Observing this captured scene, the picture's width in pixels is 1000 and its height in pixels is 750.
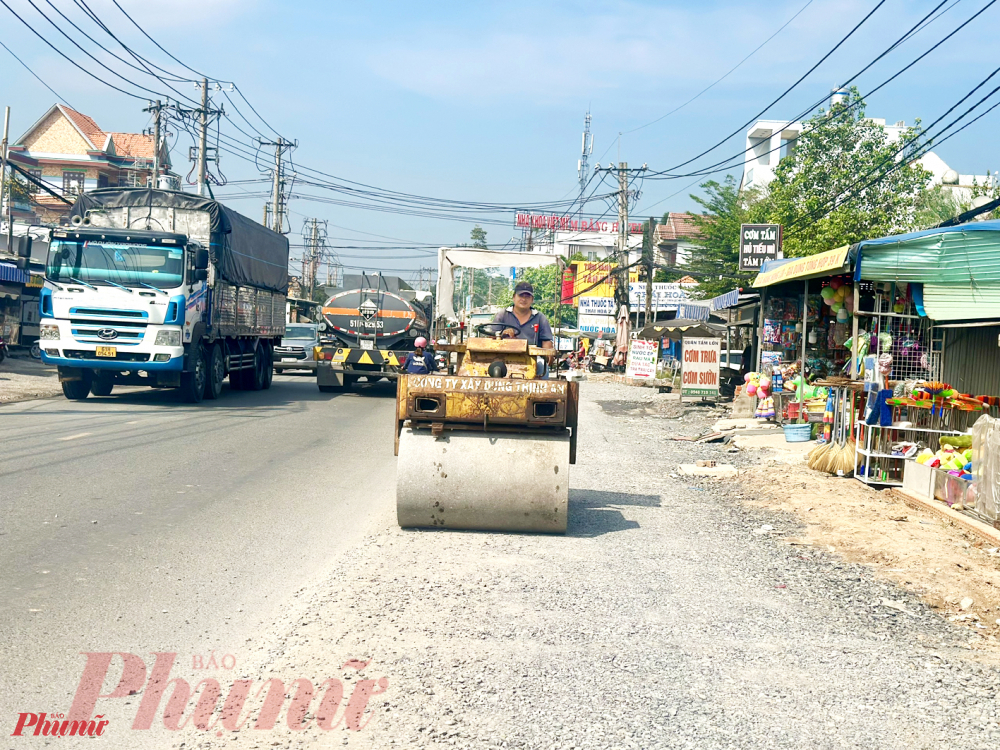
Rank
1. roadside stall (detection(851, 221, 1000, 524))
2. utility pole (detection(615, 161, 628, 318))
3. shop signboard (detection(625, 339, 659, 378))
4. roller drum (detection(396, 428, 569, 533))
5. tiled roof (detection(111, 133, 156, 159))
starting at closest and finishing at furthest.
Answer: roller drum (detection(396, 428, 569, 533)) → roadside stall (detection(851, 221, 1000, 524)) → shop signboard (detection(625, 339, 659, 378)) → utility pole (detection(615, 161, 628, 318)) → tiled roof (detection(111, 133, 156, 159))

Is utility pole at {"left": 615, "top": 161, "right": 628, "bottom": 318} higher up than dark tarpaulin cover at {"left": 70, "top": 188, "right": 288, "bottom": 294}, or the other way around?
utility pole at {"left": 615, "top": 161, "right": 628, "bottom": 318}

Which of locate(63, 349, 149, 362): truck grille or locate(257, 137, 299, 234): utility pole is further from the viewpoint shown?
locate(257, 137, 299, 234): utility pole

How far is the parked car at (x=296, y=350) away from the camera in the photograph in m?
32.7

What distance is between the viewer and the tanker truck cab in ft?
56.7

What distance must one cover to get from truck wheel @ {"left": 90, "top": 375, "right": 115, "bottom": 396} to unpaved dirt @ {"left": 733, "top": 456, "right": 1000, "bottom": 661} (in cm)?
1344

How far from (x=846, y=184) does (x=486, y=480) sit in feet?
93.0

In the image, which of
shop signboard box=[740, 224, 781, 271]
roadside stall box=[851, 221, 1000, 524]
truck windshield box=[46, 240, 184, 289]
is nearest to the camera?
roadside stall box=[851, 221, 1000, 524]

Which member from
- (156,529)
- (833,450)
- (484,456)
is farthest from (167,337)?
(833,450)

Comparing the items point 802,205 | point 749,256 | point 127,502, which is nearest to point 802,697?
point 127,502

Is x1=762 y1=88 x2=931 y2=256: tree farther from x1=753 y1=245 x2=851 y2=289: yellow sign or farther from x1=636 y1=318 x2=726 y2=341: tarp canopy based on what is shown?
x1=753 y1=245 x2=851 y2=289: yellow sign

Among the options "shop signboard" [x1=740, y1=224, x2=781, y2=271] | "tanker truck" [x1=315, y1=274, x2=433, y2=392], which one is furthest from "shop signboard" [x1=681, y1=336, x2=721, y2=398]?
"tanker truck" [x1=315, y1=274, x2=433, y2=392]

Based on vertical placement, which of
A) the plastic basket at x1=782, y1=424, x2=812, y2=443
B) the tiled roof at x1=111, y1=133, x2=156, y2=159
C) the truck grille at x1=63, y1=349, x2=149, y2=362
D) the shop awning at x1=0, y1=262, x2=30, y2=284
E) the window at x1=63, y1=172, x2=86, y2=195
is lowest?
the plastic basket at x1=782, y1=424, x2=812, y2=443

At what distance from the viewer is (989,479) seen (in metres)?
8.53

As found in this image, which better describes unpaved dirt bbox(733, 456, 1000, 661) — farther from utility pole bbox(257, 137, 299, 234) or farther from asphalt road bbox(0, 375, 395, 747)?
utility pole bbox(257, 137, 299, 234)
